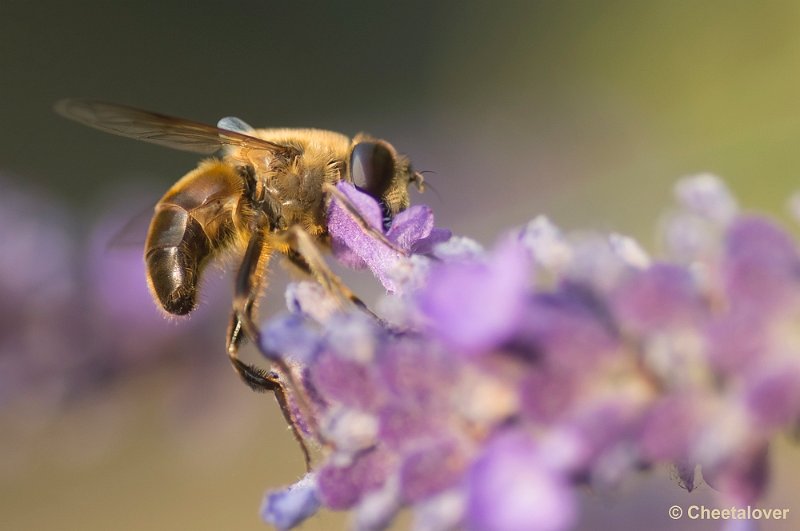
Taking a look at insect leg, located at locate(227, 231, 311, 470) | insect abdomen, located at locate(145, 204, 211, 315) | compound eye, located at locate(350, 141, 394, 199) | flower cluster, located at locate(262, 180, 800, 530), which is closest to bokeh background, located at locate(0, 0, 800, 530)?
flower cluster, located at locate(262, 180, 800, 530)

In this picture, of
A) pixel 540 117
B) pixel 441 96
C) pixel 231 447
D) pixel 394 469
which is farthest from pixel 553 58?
pixel 394 469

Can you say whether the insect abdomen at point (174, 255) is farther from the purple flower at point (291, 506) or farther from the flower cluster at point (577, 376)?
the flower cluster at point (577, 376)

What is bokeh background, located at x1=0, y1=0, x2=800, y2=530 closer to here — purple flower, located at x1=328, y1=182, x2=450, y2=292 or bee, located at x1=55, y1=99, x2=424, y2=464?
bee, located at x1=55, y1=99, x2=424, y2=464

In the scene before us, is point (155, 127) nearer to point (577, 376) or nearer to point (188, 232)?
point (188, 232)

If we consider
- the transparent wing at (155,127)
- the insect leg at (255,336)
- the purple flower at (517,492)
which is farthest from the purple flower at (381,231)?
the purple flower at (517,492)

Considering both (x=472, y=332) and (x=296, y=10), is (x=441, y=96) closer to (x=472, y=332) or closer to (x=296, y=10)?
(x=296, y=10)

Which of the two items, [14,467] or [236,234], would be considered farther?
[14,467]
